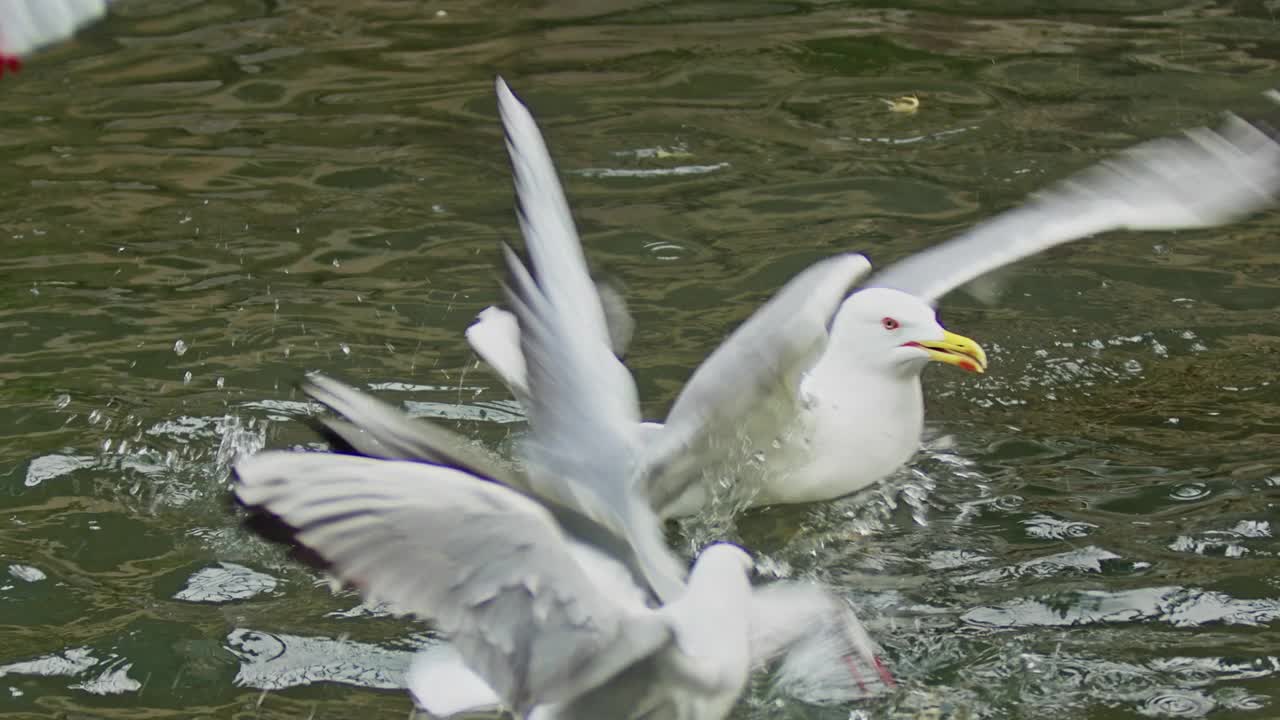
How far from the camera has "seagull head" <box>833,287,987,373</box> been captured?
203 inches

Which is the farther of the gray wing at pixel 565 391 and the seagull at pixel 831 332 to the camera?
the seagull at pixel 831 332

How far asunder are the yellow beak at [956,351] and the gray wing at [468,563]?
1.92 metres

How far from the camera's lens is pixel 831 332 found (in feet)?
17.7

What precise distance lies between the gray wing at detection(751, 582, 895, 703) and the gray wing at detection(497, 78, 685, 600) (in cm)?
22

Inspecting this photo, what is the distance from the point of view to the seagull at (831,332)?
3.95 metres

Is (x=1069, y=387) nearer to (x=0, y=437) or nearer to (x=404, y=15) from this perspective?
(x=0, y=437)

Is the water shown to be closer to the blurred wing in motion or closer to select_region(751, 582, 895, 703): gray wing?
select_region(751, 582, 895, 703): gray wing

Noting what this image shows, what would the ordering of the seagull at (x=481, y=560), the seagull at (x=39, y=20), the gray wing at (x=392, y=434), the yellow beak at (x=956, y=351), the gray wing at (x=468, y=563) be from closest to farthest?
the seagull at (x=39, y=20) → the gray wing at (x=468, y=563) → the seagull at (x=481, y=560) → the gray wing at (x=392, y=434) → the yellow beak at (x=956, y=351)

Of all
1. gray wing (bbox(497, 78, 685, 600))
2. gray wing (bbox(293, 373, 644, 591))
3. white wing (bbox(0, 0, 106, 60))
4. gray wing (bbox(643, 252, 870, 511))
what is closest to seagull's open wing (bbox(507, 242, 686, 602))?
gray wing (bbox(497, 78, 685, 600))

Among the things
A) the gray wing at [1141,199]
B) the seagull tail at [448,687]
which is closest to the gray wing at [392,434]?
the seagull tail at [448,687]

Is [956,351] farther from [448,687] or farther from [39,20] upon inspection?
[39,20]

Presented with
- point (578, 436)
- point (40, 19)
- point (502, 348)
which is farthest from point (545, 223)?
point (40, 19)

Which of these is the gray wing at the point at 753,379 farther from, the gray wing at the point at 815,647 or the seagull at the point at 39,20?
the seagull at the point at 39,20

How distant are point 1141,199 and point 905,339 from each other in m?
0.86
